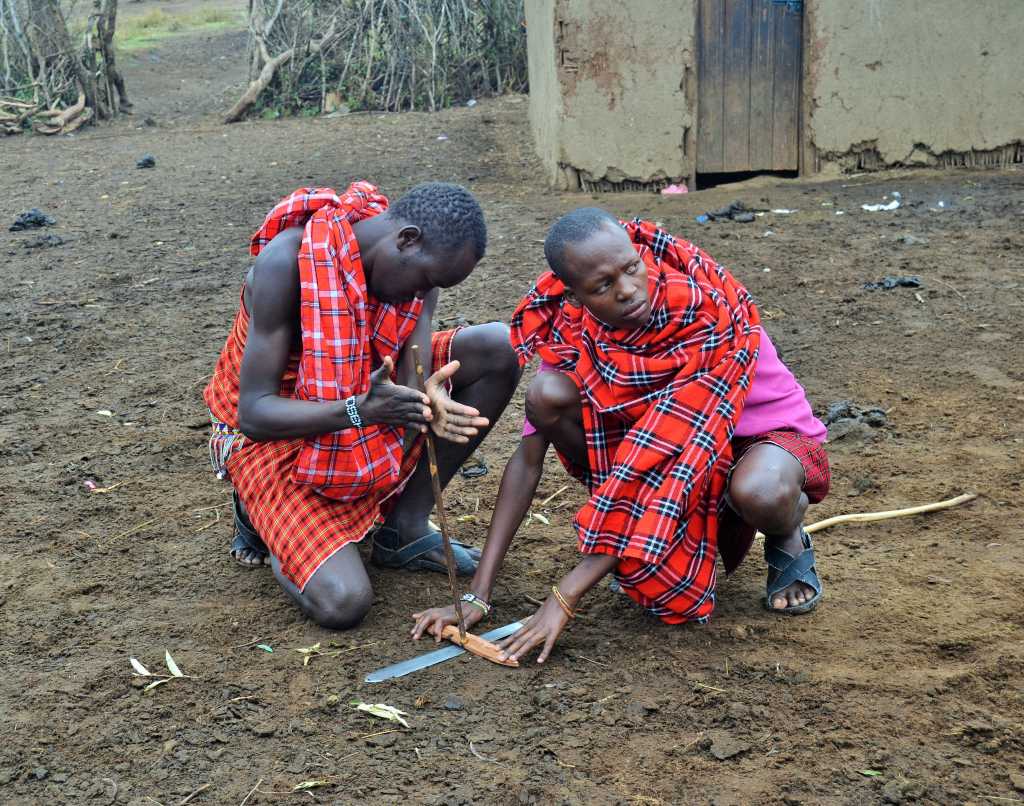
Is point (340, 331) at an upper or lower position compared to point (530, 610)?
upper

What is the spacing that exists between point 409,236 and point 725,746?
138 centimetres

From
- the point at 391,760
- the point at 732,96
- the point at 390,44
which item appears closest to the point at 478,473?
the point at 391,760

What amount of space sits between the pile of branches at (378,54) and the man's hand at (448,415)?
8738 mm

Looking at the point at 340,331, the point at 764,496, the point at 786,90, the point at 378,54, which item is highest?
the point at 378,54

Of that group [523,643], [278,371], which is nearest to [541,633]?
[523,643]

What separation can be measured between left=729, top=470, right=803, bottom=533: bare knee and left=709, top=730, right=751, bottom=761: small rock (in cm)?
51

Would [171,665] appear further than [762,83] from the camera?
No

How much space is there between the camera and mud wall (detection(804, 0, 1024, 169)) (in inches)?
258

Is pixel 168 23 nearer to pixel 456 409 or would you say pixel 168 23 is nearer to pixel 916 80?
pixel 916 80

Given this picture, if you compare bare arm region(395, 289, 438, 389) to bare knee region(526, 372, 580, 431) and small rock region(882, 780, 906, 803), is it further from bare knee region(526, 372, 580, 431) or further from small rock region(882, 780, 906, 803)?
small rock region(882, 780, 906, 803)

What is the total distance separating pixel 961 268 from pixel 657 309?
3276 millimetres

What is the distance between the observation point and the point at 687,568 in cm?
260

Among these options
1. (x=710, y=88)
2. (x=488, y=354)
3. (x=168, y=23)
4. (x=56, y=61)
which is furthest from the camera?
(x=168, y=23)

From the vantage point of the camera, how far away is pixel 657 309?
8.23 feet
